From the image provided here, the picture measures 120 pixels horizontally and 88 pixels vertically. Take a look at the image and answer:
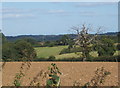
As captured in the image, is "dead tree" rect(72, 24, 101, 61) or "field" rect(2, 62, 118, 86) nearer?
"field" rect(2, 62, 118, 86)

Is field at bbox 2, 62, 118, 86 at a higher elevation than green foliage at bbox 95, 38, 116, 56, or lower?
higher

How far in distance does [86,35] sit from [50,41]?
33.7m

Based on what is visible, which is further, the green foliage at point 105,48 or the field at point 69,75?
the green foliage at point 105,48

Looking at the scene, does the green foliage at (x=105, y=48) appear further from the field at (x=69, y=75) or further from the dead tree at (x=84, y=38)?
the field at (x=69, y=75)

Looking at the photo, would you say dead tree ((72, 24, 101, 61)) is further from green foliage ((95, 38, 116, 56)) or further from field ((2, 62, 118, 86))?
field ((2, 62, 118, 86))

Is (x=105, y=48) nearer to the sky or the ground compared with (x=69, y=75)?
nearer to the ground

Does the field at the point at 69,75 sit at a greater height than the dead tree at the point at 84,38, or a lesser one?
greater

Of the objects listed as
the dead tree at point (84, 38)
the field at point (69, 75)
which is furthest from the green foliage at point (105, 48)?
the field at point (69, 75)

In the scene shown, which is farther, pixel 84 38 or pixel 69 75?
pixel 84 38

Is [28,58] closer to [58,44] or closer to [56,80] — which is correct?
[56,80]

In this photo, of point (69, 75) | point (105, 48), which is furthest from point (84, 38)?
point (69, 75)

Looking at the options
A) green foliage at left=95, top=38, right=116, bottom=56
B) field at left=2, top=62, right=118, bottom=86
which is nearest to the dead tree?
green foliage at left=95, top=38, right=116, bottom=56

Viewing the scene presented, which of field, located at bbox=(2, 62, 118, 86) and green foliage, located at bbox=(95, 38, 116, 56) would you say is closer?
field, located at bbox=(2, 62, 118, 86)

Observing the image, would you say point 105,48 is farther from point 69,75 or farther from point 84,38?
point 69,75
